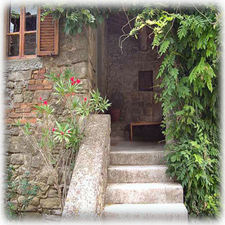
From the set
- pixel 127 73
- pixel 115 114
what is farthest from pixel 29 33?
pixel 127 73

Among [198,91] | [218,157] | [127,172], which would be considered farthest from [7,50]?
[218,157]

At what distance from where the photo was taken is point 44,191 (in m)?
3.13

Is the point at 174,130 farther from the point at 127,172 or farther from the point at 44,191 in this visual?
the point at 44,191

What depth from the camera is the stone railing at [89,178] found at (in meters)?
1.78

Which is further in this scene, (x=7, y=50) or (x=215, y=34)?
(x=7, y=50)

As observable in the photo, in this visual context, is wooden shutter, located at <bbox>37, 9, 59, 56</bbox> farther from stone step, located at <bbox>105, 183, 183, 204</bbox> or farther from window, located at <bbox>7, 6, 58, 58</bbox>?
stone step, located at <bbox>105, 183, 183, 204</bbox>

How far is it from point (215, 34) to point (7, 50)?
3.16m

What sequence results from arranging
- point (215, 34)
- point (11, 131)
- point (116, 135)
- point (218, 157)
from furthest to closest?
1. point (116, 135)
2. point (11, 131)
3. point (218, 157)
4. point (215, 34)

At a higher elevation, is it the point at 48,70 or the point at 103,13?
the point at 103,13

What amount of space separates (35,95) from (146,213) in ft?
7.73

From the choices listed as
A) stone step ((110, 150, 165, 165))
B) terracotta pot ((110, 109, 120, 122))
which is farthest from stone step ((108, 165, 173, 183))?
terracotta pot ((110, 109, 120, 122))

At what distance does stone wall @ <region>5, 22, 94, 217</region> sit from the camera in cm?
313

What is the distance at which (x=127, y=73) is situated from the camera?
6.92 meters

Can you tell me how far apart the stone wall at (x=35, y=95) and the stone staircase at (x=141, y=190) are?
113cm
